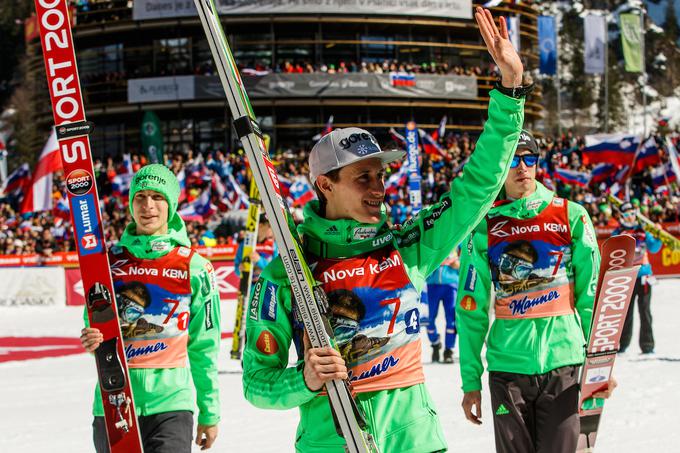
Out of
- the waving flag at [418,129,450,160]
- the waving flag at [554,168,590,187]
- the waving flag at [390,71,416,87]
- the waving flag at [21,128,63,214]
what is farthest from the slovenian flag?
the waving flag at [390,71,416,87]

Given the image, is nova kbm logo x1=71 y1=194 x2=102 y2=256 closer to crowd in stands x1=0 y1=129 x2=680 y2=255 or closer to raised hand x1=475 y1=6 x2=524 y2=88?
raised hand x1=475 y1=6 x2=524 y2=88

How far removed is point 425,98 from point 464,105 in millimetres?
2110

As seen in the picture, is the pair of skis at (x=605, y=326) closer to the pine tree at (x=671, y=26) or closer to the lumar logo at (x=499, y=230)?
the lumar logo at (x=499, y=230)

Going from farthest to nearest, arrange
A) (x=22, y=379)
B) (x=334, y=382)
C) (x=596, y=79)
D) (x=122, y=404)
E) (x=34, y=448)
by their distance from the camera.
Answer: (x=596, y=79)
(x=22, y=379)
(x=34, y=448)
(x=122, y=404)
(x=334, y=382)

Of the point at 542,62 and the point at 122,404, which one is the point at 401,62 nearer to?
the point at 542,62

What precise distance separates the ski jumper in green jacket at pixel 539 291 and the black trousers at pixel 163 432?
1.50m

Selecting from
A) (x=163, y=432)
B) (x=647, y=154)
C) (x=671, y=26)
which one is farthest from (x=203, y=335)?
(x=671, y=26)

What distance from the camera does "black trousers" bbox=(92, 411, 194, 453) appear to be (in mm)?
4652

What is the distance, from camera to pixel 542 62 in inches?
1768

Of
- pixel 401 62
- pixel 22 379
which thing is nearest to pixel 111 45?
pixel 401 62

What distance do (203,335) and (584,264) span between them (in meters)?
2.10

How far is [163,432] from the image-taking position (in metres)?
4.68

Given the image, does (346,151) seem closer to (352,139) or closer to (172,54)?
(352,139)

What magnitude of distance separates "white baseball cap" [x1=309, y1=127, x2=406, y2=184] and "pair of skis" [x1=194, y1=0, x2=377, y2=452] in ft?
0.66
